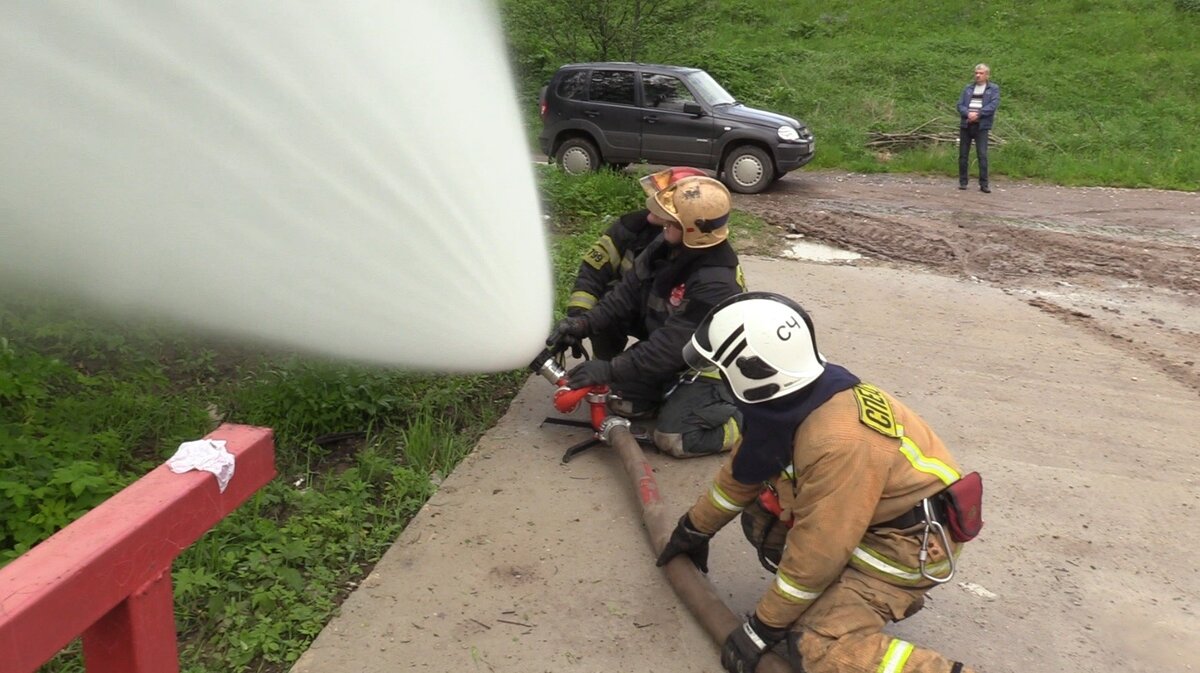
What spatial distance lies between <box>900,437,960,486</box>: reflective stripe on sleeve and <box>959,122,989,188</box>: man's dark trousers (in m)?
11.2

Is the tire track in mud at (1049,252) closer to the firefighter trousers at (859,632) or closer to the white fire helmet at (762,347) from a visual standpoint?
the firefighter trousers at (859,632)

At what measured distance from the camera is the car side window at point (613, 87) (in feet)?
41.3

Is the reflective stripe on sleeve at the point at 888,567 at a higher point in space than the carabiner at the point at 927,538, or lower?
lower

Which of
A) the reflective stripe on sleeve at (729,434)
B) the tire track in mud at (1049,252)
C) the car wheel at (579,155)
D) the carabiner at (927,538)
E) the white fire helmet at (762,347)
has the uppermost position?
the white fire helmet at (762,347)

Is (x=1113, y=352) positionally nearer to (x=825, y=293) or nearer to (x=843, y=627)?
(x=825, y=293)

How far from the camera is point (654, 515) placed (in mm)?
3514

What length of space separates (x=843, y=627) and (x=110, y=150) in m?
2.90

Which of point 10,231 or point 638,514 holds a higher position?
point 10,231

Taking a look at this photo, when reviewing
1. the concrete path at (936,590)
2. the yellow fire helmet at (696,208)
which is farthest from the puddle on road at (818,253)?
the yellow fire helmet at (696,208)

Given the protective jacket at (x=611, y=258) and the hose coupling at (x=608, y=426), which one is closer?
the hose coupling at (x=608, y=426)

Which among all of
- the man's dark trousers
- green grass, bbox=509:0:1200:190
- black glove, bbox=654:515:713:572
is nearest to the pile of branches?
green grass, bbox=509:0:1200:190

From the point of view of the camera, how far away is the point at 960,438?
454 cm

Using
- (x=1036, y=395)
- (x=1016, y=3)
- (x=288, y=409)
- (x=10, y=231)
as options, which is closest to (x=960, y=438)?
(x=1036, y=395)

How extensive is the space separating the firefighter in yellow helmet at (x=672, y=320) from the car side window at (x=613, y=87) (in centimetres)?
851
